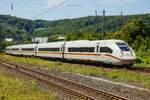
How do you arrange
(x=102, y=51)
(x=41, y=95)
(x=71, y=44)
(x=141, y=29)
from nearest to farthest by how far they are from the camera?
(x=41, y=95) → (x=102, y=51) → (x=71, y=44) → (x=141, y=29)

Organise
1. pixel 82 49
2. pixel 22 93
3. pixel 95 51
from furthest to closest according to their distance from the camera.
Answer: pixel 82 49, pixel 95 51, pixel 22 93

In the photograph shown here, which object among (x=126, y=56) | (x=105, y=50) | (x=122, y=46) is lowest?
(x=126, y=56)

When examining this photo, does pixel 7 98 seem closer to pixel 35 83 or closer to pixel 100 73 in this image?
pixel 35 83

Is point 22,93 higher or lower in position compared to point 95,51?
lower

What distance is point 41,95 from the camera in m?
20.9

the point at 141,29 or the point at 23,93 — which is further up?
the point at 141,29

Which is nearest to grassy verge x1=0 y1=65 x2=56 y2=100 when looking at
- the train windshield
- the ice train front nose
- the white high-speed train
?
the ice train front nose

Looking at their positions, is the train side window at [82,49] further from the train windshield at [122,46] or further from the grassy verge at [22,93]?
the grassy verge at [22,93]

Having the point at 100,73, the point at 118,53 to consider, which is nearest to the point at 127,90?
the point at 100,73

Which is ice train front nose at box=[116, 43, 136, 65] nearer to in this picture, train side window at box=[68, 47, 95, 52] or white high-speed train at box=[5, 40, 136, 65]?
white high-speed train at box=[5, 40, 136, 65]

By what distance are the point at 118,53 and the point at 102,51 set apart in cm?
284

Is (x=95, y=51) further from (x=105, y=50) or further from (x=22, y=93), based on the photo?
(x=22, y=93)

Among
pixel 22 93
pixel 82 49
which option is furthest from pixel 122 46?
pixel 22 93

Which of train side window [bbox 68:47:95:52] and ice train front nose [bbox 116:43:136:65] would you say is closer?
ice train front nose [bbox 116:43:136:65]
